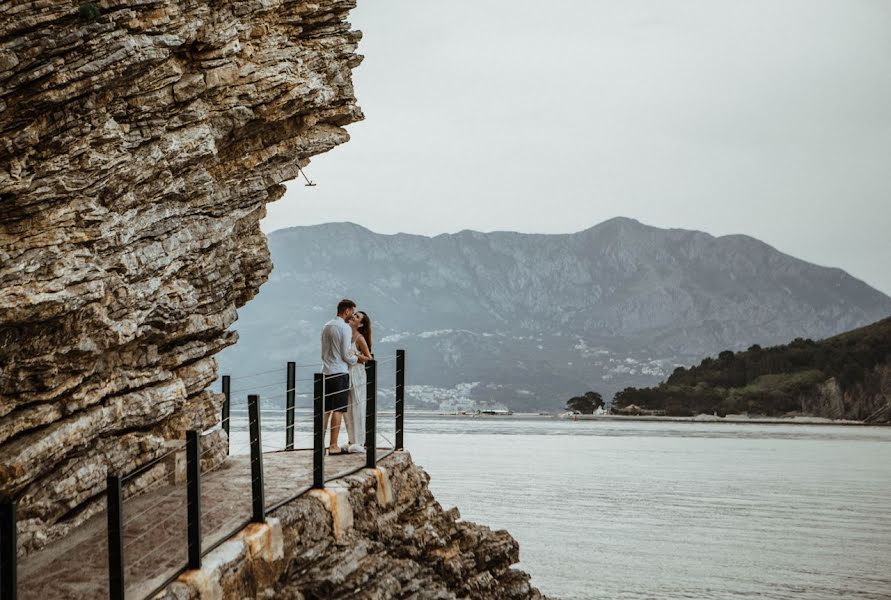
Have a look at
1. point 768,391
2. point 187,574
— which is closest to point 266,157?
point 187,574

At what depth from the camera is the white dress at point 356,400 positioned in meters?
14.3

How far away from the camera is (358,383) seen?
14.5m

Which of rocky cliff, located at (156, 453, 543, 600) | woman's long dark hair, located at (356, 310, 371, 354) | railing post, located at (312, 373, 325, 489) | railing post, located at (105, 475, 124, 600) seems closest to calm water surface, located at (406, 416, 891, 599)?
rocky cliff, located at (156, 453, 543, 600)

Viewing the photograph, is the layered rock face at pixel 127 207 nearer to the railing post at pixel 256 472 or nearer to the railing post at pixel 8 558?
the railing post at pixel 256 472

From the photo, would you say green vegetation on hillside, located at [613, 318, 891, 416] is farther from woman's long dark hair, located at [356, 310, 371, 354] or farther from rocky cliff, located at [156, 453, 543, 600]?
woman's long dark hair, located at [356, 310, 371, 354]

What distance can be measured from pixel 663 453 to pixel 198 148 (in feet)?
251

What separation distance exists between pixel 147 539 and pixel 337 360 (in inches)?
200

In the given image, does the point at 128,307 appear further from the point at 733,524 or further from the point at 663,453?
the point at 663,453

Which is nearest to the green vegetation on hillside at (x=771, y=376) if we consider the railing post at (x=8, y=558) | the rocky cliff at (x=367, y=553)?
the rocky cliff at (x=367, y=553)

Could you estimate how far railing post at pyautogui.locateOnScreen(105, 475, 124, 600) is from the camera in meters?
7.41

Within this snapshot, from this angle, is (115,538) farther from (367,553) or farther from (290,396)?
(290,396)

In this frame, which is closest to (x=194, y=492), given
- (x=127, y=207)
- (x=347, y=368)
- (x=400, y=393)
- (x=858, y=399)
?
(x=127, y=207)

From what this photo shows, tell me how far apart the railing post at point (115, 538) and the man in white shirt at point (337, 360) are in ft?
20.8

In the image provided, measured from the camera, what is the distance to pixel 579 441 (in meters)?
105
